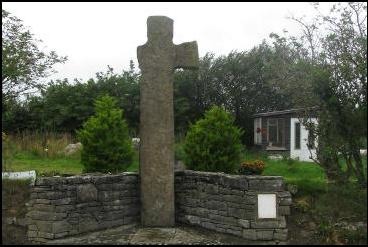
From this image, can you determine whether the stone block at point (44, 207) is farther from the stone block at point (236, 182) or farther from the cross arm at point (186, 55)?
the cross arm at point (186, 55)

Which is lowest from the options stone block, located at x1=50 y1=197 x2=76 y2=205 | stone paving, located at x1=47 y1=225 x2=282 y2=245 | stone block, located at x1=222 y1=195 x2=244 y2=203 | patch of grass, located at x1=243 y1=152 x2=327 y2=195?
stone paving, located at x1=47 y1=225 x2=282 y2=245

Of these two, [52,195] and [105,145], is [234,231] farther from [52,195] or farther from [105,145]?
[105,145]

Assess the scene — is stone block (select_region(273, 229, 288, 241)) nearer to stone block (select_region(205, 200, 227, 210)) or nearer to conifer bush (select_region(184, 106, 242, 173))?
stone block (select_region(205, 200, 227, 210))

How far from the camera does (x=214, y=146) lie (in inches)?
440

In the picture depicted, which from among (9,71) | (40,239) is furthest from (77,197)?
(9,71)

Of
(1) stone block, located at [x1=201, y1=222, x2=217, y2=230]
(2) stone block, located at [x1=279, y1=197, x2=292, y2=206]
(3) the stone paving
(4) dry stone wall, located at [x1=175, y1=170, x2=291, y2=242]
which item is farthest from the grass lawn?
(2) stone block, located at [x1=279, y1=197, x2=292, y2=206]

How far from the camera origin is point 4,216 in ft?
29.8

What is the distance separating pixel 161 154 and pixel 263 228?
227 cm

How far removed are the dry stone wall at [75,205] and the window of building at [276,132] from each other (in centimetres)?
1706

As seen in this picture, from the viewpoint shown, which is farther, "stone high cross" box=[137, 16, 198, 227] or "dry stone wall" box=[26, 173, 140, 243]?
"stone high cross" box=[137, 16, 198, 227]

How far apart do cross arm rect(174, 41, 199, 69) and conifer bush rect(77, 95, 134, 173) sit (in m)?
3.09

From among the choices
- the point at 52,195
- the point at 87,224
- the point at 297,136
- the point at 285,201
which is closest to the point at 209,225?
the point at 285,201

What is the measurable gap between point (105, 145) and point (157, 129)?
2.74 meters

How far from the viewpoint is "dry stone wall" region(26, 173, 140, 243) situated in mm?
8445
